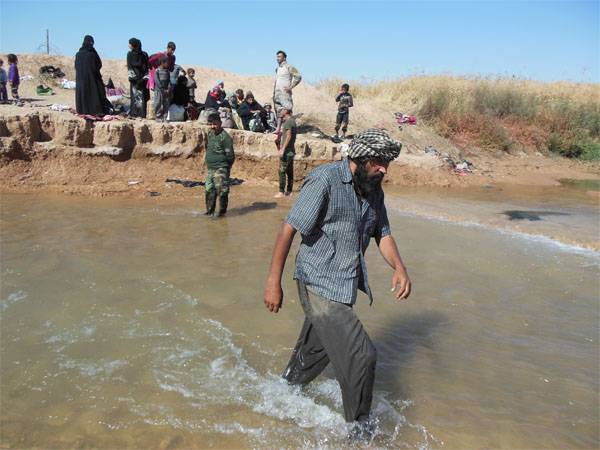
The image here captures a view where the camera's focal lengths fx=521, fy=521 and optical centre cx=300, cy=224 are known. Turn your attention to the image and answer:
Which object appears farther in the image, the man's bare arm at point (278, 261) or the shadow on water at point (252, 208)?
the shadow on water at point (252, 208)

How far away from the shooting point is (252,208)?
938 cm

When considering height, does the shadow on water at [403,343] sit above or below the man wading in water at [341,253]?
below

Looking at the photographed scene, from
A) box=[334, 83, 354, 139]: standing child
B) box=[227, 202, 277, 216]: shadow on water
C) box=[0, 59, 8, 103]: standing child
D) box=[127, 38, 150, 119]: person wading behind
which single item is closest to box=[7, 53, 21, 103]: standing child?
box=[0, 59, 8, 103]: standing child

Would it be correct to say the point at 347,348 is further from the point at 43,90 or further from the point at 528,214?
the point at 43,90

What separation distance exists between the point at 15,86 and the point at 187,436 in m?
12.3

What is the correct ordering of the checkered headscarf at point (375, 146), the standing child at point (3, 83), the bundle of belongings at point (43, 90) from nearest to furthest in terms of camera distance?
the checkered headscarf at point (375, 146)
the standing child at point (3, 83)
the bundle of belongings at point (43, 90)

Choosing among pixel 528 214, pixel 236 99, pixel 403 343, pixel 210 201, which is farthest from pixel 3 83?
pixel 528 214

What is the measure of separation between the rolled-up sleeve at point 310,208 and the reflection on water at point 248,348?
1.27 metres

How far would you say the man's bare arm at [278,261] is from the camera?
8.67 ft

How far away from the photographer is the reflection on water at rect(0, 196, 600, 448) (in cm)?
317

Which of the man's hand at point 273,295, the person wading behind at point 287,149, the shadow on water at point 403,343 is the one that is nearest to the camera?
the man's hand at point 273,295

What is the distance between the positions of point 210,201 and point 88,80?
151 inches

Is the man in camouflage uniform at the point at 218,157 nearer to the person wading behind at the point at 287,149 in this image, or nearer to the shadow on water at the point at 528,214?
the person wading behind at the point at 287,149

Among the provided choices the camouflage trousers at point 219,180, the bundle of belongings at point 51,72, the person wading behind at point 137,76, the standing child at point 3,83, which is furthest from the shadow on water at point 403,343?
the bundle of belongings at point 51,72
